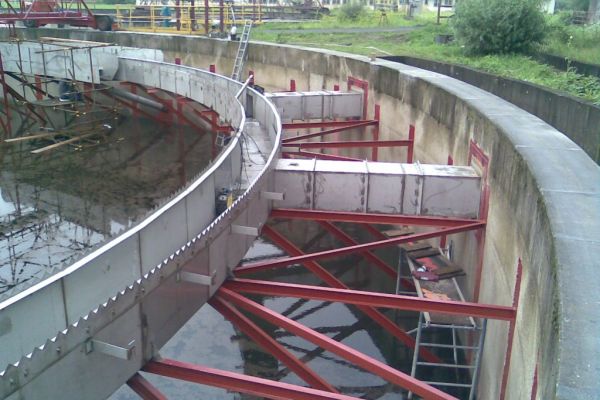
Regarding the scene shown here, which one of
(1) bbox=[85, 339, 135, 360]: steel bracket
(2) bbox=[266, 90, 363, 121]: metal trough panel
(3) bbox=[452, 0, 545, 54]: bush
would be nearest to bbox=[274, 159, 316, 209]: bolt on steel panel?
(1) bbox=[85, 339, 135, 360]: steel bracket

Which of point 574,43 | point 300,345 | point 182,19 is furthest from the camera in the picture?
point 182,19

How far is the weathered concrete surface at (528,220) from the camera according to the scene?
5.45 metres

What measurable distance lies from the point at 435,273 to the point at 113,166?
14.6 m

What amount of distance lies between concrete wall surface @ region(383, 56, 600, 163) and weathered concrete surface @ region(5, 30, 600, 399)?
141 centimetres

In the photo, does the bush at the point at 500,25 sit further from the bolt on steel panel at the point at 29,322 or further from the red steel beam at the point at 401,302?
the bolt on steel panel at the point at 29,322

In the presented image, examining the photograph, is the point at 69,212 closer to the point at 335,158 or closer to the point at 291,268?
the point at 291,268

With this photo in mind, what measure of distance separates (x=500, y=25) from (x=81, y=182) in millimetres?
15587

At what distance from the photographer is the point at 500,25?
893 inches

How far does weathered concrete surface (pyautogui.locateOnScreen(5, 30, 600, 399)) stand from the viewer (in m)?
5.45

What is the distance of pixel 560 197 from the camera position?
26.4 feet

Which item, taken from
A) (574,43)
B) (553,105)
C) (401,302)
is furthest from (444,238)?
(574,43)

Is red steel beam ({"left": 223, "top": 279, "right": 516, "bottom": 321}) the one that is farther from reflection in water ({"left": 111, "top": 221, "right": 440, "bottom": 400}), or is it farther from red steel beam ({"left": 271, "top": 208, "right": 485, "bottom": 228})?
reflection in water ({"left": 111, "top": 221, "right": 440, "bottom": 400})

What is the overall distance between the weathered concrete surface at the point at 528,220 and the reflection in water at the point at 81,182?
616 cm

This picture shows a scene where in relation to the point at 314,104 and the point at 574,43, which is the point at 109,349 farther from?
the point at 574,43
